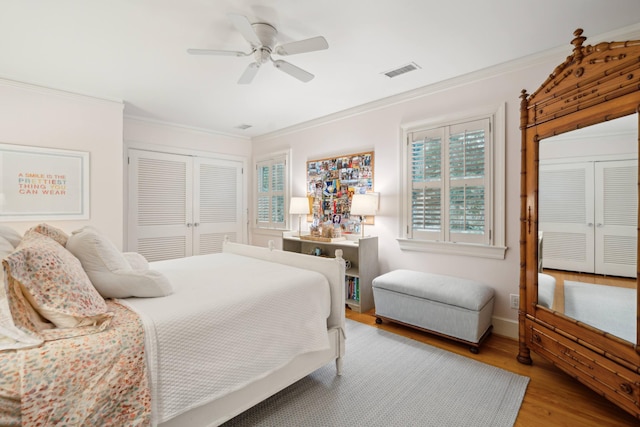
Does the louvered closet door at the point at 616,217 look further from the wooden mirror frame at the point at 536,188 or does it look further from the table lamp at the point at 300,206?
the table lamp at the point at 300,206

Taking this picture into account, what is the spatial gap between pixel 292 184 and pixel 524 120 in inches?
128

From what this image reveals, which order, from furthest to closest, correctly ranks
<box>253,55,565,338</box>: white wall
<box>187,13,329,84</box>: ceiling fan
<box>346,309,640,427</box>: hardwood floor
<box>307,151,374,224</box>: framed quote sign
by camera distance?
<box>307,151,374,224</box>: framed quote sign < <box>253,55,565,338</box>: white wall < <box>187,13,329,84</box>: ceiling fan < <box>346,309,640,427</box>: hardwood floor

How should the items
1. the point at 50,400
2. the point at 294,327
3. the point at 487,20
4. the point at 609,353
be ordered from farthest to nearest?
the point at 487,20
the point at 294,327
the point at 609,353
the point at 50,400

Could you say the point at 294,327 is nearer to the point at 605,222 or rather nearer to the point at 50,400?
the point at 50,400

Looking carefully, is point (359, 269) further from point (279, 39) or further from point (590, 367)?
point (279, 39)

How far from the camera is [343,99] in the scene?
367 cm

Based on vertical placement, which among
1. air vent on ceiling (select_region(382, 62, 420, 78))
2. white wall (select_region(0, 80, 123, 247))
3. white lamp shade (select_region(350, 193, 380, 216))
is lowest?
white lamp shade (select_region(350, 193, 380, 216))

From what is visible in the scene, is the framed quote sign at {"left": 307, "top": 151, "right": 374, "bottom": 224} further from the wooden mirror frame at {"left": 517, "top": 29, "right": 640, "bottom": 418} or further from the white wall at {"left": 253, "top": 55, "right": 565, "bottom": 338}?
the wooden mirror frame at {"left": 517, "top": 29, "right": 640, "bottom": 418}

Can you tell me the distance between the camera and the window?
5004mm

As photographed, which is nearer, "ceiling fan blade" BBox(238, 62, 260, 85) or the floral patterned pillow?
the floral patterned pillow

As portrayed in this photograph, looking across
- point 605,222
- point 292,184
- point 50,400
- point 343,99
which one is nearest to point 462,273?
point 605,222

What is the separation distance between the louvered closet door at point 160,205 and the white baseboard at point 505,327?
14.1 ft

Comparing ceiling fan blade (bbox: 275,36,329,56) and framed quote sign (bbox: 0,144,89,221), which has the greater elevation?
ceiling fan blade (bbox: 275,36,329,56)

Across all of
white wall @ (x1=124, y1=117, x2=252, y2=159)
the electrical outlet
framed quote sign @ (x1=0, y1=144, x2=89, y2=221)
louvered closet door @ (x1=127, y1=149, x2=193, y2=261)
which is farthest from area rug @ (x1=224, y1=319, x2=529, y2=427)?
white wall @ (x1=124, y1=117, x2=252, y2=159)
